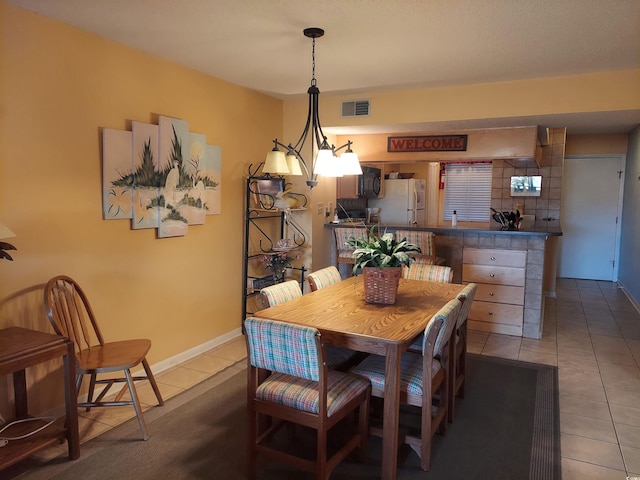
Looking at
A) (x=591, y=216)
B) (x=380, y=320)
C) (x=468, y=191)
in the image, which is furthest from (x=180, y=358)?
(x=591, y=216)

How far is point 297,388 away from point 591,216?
6.85m

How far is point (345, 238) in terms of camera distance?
4934 mm

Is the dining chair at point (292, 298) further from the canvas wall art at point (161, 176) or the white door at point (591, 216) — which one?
the white door at point (591, 216)

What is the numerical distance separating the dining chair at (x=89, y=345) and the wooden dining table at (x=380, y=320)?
0.84 metres

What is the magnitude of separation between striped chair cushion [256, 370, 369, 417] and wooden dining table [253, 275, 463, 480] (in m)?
0.18

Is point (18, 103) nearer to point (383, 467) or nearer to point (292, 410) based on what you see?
point (292, 410)

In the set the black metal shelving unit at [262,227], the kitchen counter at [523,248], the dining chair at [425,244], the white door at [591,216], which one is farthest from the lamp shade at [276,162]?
the white door at [591,216]

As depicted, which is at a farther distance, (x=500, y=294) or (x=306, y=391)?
(x=500, y=294)

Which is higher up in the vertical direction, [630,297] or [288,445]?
[630,297]

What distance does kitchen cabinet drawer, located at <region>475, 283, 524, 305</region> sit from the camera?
448cm

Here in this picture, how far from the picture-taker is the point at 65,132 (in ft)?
8.93

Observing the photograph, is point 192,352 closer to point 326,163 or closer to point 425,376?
point 326,163

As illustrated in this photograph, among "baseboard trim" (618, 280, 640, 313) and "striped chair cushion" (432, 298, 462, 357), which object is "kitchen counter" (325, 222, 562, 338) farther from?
"striped chair cushion" (432, 298, 462, 357)

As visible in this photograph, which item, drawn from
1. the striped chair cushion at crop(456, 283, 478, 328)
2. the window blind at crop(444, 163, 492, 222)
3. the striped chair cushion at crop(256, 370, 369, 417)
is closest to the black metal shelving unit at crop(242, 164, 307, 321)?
the striped chair cushion at crop(456, 283, 478, 328)
